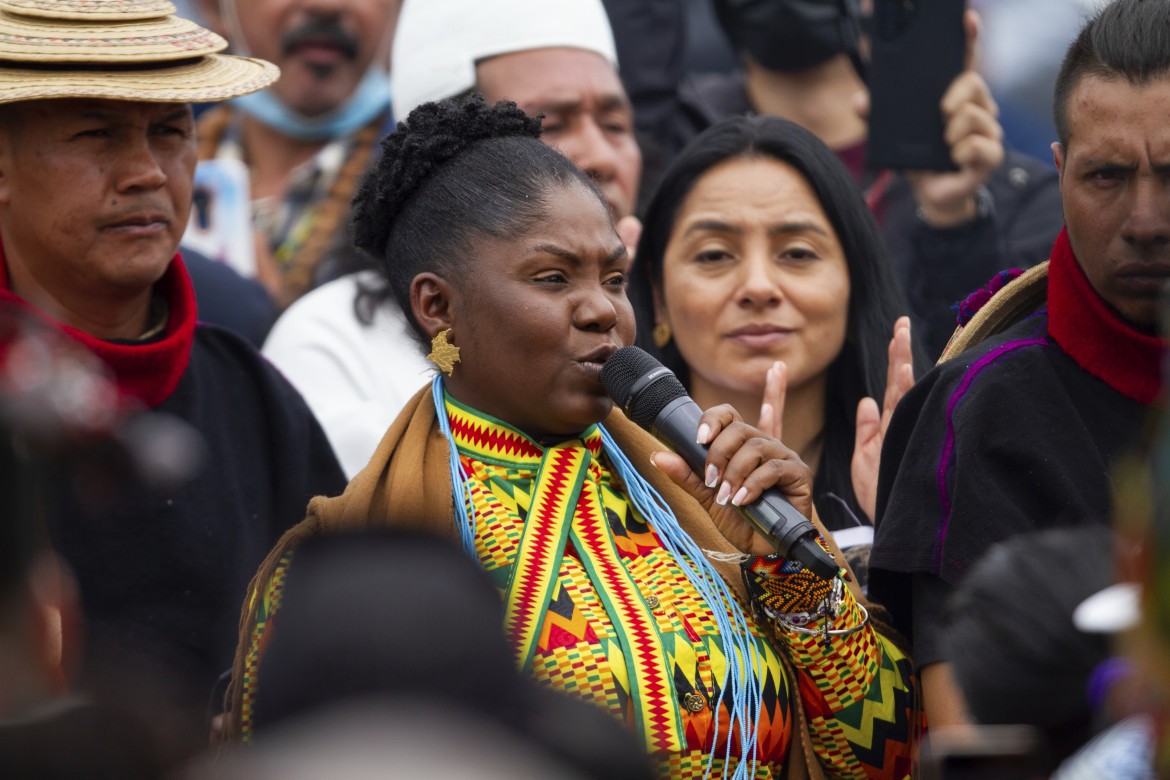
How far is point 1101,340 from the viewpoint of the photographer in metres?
2.49

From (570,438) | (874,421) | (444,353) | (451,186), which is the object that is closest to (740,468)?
(570,438)

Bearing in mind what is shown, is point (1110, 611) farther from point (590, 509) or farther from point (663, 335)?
point (663, 335)

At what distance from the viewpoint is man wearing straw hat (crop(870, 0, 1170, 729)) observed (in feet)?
7.89

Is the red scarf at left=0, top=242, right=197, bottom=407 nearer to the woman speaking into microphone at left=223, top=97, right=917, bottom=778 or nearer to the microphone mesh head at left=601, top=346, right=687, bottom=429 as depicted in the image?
the woman speaking into microphone at left=223, top=97, right=917, bottom=778

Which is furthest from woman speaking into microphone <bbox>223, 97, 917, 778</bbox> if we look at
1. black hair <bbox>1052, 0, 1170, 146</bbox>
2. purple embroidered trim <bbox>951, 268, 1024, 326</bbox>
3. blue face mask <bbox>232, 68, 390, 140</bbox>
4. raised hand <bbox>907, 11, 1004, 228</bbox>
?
blue face mask <bbox>232, 68, 390, 140</bbox>

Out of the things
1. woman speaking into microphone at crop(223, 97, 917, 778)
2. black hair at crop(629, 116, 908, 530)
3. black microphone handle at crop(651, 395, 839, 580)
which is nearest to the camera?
black microphone handle at crop(651, 395, 839, 580)

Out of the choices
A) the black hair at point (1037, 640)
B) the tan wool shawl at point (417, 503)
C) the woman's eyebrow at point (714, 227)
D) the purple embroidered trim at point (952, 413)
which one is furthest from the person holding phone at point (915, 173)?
the black hair at point (1037, 640)

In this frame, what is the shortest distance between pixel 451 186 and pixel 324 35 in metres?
3.00

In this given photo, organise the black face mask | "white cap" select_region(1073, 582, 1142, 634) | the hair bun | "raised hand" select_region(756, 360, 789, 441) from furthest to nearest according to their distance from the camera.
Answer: the black face mask
"raised hand" select_region(756, 360, 789, 441)
the hair bun
"white cap" select_region(1073, 582, 1142, 634)

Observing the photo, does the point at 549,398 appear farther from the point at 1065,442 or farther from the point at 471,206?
the point at 1065,442

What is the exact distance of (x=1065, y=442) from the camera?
2.44 meters

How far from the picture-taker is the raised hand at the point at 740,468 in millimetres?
2322

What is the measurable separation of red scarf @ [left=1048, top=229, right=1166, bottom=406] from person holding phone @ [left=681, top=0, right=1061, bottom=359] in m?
1.48

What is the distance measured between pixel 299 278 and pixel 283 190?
58 centimetres
